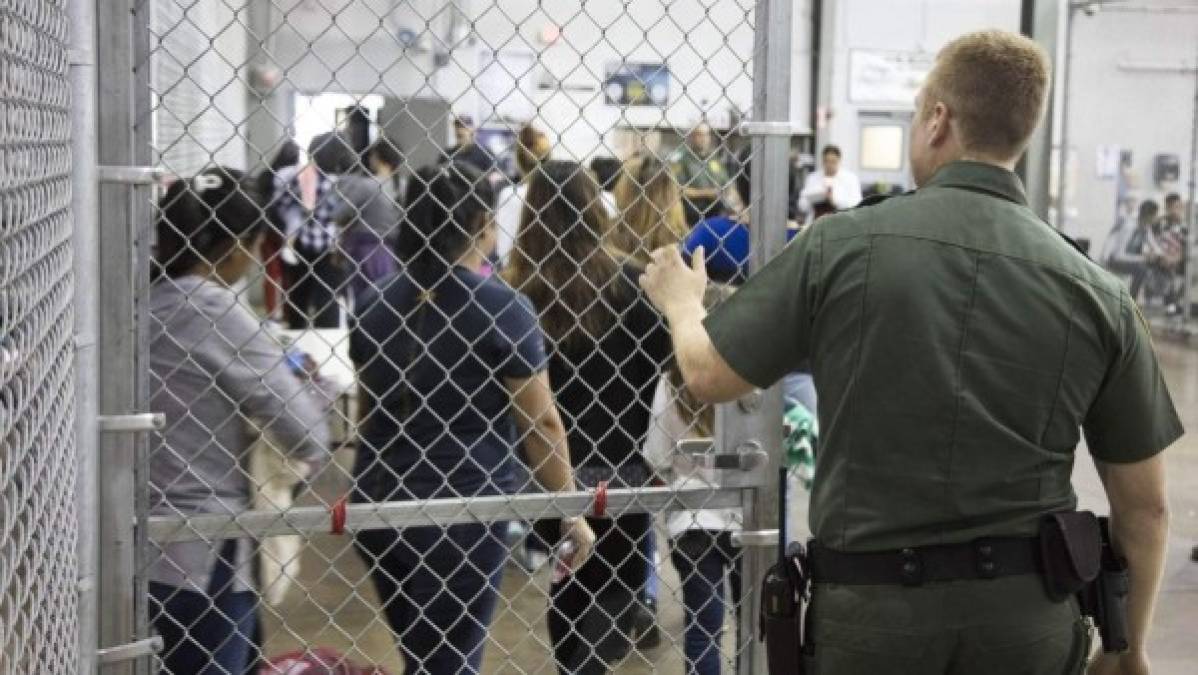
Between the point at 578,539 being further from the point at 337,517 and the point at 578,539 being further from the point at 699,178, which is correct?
the point at 699,178

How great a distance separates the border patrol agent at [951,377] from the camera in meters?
2.41

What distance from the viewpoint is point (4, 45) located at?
1531 mm

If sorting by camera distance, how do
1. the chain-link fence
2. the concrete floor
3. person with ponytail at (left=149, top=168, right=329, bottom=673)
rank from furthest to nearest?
the concrete floor
person with ponytail at (left=149, top=168, right=329, bottom=673)
the chain-link fence

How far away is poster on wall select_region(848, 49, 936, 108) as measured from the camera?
1959 cm

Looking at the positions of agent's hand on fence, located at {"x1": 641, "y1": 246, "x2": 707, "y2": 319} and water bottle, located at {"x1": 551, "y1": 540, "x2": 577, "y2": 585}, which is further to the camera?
water bottle, located at {"x1": 551, "y1": 540, "x2": 577, "y2": 585}

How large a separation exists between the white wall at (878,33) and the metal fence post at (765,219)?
668 inches

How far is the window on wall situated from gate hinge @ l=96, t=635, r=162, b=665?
1783cm

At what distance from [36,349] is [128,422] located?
0.58 m

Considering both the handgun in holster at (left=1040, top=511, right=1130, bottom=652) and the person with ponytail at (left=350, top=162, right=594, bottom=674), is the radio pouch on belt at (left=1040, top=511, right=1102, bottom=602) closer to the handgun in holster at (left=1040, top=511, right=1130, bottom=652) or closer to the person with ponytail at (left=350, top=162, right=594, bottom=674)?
the handgun in holster at (left=1040, top=511, right=1130, bottom=652)

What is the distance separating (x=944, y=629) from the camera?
2414 millimetres

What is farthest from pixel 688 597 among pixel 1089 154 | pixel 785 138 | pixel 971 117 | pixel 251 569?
pixel 1089 154

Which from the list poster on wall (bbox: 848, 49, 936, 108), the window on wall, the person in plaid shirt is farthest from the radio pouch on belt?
poster on wall (bbox: 848, 49, 936, 108)

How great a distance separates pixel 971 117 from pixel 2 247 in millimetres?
1553


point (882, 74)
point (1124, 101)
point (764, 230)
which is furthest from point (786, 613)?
point (1124, 101)
